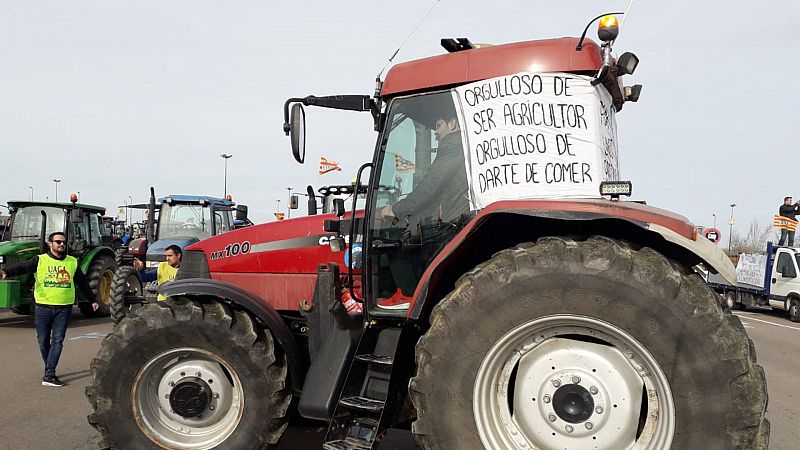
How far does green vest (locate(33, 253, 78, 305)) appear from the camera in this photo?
22.8ft

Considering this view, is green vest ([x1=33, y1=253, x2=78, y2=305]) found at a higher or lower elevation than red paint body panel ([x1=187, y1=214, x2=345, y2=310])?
lower

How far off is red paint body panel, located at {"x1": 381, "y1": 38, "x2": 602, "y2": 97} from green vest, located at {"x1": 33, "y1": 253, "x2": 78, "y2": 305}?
5537mm

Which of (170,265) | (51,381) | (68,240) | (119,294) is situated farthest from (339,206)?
(68,240)

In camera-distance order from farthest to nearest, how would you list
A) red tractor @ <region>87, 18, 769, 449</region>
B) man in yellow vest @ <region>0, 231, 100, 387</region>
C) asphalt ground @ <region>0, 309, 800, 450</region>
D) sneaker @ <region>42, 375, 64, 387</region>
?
man in yellow vest @ <region>0, 231, 100, 387</region> < sneaker @ <region>42, 375, 64, 387</region> < asphalt ground @ <region>0, 309, 800, 450</region> < red tractor @ <region>87, 18, 769, 449</region>

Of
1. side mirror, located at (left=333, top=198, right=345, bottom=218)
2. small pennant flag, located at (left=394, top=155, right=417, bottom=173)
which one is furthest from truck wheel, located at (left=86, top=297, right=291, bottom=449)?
small pennant flag, located at (left=394, top=155, right=417, bottom=173)

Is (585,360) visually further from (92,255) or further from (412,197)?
(92,255)

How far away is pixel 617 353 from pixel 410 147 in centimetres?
171

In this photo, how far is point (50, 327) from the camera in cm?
693

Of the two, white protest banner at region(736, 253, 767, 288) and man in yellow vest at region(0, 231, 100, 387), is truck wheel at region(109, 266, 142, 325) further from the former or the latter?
white protest banner at region(736, 253, 767, 288)

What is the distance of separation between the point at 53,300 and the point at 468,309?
621cm

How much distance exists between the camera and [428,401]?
280 centimetres

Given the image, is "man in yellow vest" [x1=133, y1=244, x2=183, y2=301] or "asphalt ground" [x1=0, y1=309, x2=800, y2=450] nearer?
"asphalt ground" [x1=0, y1=309, x2=800, y2=450]

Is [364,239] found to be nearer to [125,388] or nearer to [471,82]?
[471,82]

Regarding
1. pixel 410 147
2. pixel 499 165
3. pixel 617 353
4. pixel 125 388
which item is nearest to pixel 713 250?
pixel 617 353
